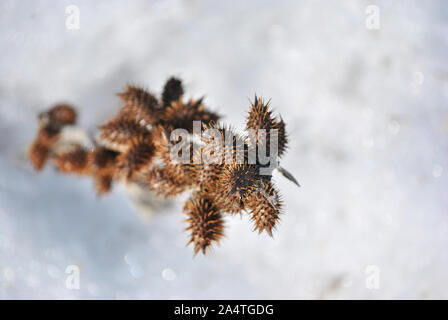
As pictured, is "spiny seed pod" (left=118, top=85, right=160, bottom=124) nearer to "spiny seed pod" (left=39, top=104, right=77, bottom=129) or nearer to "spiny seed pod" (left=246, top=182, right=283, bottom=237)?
"spiny seed pod" (left=246, top=182, right=283, bottom=237)

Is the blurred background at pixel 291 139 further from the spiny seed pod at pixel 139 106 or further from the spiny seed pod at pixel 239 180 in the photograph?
the spiny seed pod at pixel 239 180

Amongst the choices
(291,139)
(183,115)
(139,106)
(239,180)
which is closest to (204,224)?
(239,180)

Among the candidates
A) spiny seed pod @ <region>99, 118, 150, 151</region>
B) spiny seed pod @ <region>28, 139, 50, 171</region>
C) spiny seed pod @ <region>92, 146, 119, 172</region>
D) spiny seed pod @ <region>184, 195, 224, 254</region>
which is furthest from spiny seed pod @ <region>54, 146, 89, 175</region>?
spiny seed pod @ <region>184, 195, 224, 254</region>

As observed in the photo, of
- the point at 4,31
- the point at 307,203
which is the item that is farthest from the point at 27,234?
the point at 307,203

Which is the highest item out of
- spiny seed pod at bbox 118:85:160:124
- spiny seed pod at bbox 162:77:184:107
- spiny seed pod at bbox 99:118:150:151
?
spiny seed pod at bbox 162:77:184:107

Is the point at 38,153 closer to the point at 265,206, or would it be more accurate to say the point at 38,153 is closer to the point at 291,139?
the point at 265,206

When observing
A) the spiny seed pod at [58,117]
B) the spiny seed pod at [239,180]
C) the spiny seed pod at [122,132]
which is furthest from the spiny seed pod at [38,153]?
the spiny seed pod at [239,180]

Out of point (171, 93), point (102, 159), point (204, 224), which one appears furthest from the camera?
point (102, 159)
